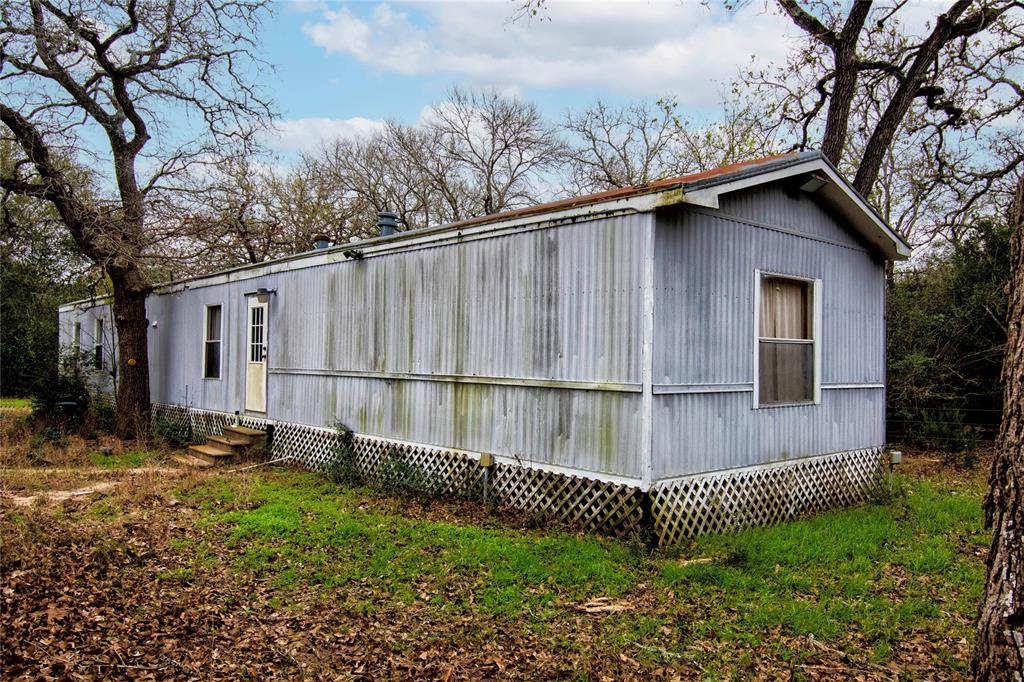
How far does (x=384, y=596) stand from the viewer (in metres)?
5.48

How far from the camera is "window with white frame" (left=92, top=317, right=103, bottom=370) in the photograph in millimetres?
16530

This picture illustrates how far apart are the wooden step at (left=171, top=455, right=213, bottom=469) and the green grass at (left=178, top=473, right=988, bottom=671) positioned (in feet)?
10.6

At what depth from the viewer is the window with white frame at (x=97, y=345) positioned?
54.2 feet

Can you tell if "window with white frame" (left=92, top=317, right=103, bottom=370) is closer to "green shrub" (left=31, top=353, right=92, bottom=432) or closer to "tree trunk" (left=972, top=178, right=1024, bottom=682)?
"green shrub" (left=31, top=353, right=92, bottom=432)

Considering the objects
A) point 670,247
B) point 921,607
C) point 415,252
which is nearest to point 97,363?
point 415,252

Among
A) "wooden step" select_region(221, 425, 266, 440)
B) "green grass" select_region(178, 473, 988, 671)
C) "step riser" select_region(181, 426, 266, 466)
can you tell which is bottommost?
"green grass" select_region(178, 473, 988, 671)

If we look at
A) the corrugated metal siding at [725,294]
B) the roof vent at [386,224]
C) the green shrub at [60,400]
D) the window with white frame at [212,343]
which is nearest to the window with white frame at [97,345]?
the green shrub at [60,400]

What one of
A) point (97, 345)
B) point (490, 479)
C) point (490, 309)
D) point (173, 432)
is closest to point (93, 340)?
point (97, 345)

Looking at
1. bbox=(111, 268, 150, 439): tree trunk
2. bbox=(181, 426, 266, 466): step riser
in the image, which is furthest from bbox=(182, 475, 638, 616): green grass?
bbox=(111, 268, 150, 439): tree trunk

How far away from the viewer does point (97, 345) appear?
58.0 ft

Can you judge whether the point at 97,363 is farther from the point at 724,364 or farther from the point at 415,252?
the point at 724,364

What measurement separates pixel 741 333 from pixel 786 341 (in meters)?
0.98

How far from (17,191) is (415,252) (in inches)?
314

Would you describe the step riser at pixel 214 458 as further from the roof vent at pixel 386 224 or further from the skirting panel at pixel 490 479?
the roof vent at pixel 386 224
